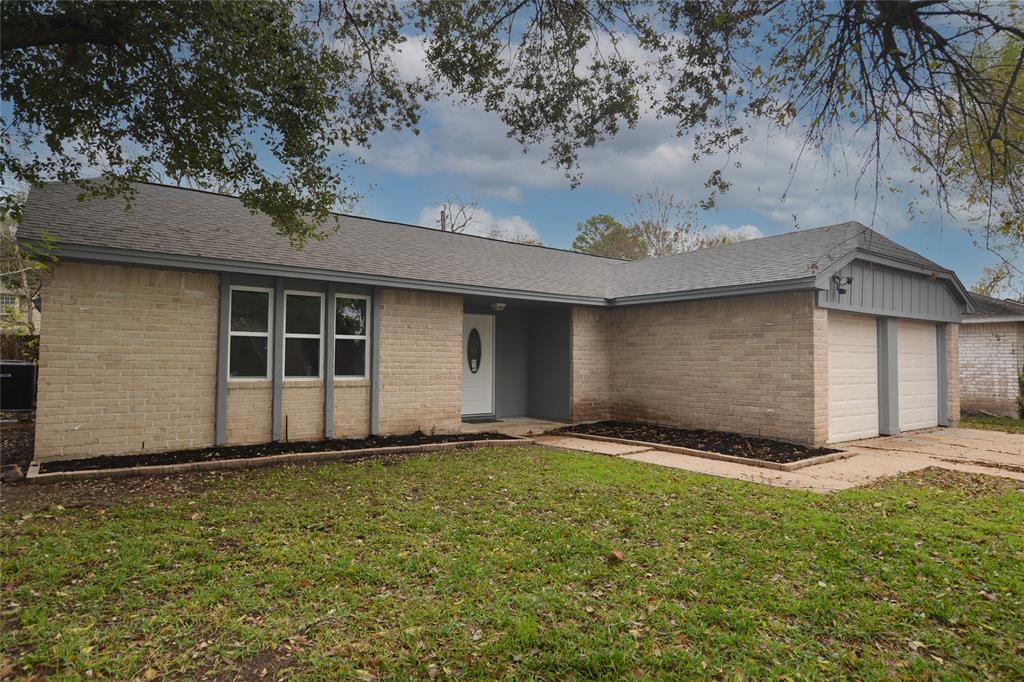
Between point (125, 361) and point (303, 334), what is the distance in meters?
2.52

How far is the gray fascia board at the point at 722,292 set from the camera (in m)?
9.75

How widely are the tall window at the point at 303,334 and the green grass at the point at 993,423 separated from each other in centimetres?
1443

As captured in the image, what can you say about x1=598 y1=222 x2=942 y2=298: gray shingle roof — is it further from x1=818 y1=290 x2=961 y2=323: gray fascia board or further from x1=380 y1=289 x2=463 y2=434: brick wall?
x1=380 y1=289 x2=463 y2=434: brick wall

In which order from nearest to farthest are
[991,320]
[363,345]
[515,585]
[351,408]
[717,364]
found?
1. [515,585]
2. [351,408]
3. [363,345]
4. [717,364]
5. [991,320]

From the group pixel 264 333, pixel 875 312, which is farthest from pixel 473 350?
pixel 875 312

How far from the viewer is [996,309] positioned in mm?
16328

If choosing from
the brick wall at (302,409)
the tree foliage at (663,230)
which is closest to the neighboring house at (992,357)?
the tree foliage at (663,230)

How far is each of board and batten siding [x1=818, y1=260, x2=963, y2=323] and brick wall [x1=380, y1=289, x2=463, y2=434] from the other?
21.7ft

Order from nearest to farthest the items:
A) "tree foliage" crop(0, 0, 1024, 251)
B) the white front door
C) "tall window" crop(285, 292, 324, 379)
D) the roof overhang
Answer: "tree foliage" crop(0, 0, 1024, 251) → the roof overhang → "tall window" crop(285, 292, 324, 379) → the white front door

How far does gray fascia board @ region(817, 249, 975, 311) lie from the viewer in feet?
32.6

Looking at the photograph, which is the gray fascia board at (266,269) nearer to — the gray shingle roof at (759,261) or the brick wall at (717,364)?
the brick wall at (717,364)

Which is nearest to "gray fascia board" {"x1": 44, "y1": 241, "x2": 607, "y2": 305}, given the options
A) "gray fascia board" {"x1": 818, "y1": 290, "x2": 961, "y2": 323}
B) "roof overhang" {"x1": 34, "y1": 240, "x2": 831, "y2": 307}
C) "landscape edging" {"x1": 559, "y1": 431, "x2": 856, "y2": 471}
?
"roof overhang" {"x1": 34, "y1": 240, "x2": 831, "y2": 307}

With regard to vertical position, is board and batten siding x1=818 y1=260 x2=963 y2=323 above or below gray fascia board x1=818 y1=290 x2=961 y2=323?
above

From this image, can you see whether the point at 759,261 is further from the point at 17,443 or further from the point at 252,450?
the point at 17,443
